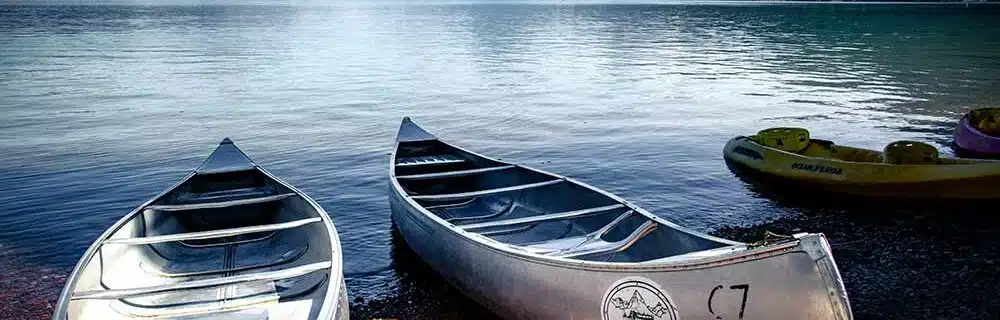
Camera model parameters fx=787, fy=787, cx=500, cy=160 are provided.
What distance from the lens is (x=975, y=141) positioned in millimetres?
18547

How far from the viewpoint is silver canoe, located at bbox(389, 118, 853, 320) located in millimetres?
6812

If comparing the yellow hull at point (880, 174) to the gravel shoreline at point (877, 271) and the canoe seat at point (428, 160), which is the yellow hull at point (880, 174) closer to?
the gravel shoreline at point (877, 271)

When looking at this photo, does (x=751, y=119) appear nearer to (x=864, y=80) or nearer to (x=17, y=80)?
(x=864, y=80)

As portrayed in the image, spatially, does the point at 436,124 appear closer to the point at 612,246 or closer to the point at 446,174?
the point at 446,174

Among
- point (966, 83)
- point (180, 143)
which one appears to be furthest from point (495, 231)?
point (966, 83)

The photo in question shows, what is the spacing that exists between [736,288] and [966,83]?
105 feet

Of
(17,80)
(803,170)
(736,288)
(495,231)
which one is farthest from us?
(17,80)

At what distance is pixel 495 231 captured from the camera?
11711 mm

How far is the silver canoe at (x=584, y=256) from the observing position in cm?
681

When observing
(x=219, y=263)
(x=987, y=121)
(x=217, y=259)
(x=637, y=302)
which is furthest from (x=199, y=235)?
(x=987, y=121)

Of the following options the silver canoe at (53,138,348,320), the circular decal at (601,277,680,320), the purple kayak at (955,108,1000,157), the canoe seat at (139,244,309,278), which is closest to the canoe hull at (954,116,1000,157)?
the purple kayak at (955,108,1000,157)

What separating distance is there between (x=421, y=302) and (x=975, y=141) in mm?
14698

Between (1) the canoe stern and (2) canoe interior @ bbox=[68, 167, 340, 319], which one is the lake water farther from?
(1) the canoe stern

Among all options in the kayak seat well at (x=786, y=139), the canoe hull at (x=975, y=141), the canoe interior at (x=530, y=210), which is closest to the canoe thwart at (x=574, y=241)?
the canoe interior at (x=530, y=210)
